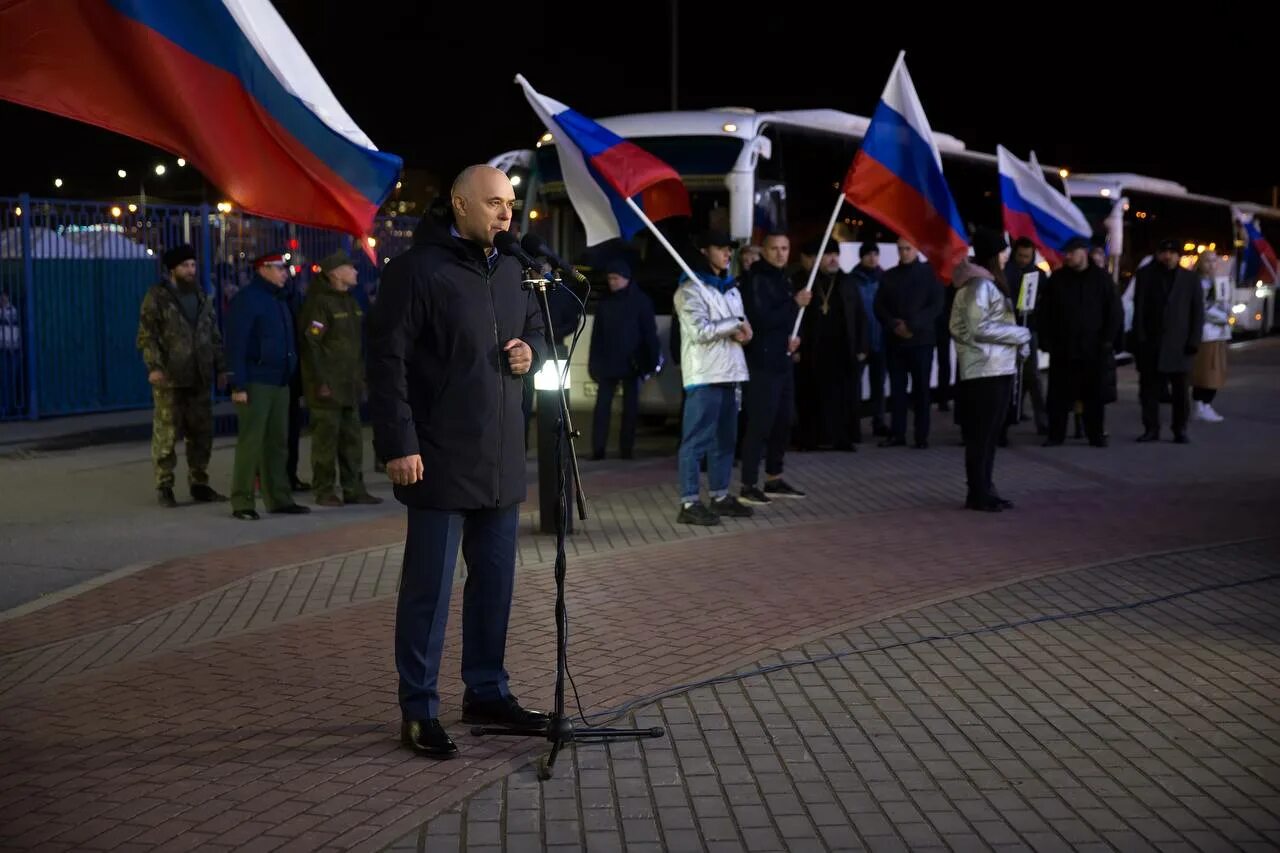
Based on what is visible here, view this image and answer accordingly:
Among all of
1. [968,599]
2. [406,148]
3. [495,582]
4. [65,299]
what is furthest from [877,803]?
[406,148]

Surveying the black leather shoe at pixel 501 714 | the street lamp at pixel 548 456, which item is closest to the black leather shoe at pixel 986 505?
the street lamp at pixel 548 456

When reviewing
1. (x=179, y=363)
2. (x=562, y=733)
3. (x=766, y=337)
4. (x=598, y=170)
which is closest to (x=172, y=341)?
(x=179, y=363)

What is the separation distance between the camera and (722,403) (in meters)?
10.7

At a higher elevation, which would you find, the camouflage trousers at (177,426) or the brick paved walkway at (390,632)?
the camouflage trousers at (177,426)

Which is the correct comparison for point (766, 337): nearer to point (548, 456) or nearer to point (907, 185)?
point (548, 456)

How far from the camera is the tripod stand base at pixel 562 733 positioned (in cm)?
539

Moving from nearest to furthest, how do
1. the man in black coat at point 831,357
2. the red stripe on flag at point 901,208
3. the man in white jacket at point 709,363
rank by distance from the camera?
the man in white jacket at point 709,363 → the red stripe on flag at point 901,208 → the man in black coat at point 831,357

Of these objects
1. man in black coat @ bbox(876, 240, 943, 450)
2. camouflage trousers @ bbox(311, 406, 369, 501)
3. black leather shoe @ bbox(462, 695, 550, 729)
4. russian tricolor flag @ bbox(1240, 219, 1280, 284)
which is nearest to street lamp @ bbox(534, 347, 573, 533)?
camouflage trousers @ bbox(311, 406, 369, 501)

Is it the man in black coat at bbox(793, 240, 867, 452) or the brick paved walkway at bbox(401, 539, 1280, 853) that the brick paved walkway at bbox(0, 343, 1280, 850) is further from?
the man in black coat at bbox(793, 240, 867, 452)

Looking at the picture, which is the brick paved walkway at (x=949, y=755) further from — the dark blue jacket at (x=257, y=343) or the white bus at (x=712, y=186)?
the white bus at (x=712, y=186)

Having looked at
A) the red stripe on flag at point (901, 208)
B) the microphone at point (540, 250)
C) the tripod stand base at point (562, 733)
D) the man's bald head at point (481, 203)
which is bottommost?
the tripod stand base at point (562, 733)

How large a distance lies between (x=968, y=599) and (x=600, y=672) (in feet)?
7.88

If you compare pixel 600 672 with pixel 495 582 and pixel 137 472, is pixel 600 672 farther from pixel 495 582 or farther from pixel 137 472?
pixel 137 472

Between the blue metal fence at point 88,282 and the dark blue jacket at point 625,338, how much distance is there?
4593 mm
